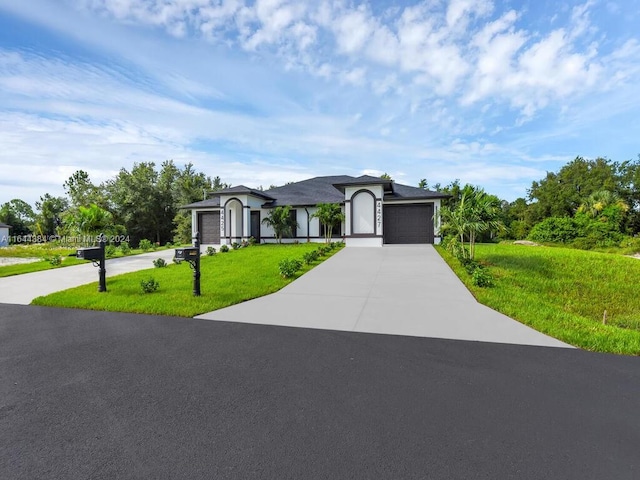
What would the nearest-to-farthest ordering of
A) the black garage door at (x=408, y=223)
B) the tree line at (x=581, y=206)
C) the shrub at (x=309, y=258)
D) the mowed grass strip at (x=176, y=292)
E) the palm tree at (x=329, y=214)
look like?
the mowed grass strip at (x=176, y=292), the shrub at (x=309, y=258), the palm tree at (x=329, y=214), the black garage door at (x=408, y=223), the tree line at (x=581, y=206)

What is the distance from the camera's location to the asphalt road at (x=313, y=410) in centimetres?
206

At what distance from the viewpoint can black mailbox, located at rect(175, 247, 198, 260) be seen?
706 cm

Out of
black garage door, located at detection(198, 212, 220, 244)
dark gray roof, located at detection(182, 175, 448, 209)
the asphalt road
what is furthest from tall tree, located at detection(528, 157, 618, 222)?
the asphalt road

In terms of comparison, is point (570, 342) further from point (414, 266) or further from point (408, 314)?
point (414, 266)

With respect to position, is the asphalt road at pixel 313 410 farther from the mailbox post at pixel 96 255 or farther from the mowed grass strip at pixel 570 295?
the mailbox post at pixel 96 255

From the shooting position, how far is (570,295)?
360 inches

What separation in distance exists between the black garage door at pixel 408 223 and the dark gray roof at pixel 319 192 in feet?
2.43

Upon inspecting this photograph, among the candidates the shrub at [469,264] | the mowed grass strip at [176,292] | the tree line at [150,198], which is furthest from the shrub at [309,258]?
the tree line at [150,198]

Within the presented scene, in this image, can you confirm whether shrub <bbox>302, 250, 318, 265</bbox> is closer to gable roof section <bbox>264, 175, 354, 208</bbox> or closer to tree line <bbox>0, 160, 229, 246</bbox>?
gable roof section <bbox>264, 175, 354, 208</bbox>

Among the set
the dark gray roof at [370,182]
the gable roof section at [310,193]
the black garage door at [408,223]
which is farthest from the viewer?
the gable roof section at [310,193]

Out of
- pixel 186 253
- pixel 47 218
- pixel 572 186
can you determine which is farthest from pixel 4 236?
pixel 572 186

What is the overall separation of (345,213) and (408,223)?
428cm

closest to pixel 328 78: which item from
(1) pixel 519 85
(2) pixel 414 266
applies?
(1) pixel 519 85

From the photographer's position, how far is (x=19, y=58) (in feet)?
32.3
